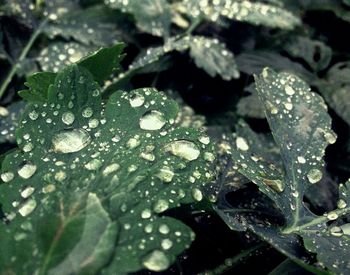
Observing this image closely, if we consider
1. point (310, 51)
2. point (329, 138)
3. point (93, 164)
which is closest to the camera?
point (93, 164)

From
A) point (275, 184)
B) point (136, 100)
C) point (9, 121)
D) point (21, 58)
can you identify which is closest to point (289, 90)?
point (275, 184)

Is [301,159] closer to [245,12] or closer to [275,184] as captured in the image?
[275,184]

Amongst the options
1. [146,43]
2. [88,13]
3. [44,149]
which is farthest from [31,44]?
[44,149]

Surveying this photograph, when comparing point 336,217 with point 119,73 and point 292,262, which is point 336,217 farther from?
point 119,73

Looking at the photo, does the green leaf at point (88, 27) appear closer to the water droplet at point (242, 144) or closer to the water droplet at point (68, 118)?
the water droplet at point (242, 144)

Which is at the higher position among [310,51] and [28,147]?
[28,147]

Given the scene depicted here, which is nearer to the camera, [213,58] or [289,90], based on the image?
[289,90]

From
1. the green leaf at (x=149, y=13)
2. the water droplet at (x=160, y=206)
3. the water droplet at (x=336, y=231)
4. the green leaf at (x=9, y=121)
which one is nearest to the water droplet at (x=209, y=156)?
the water droplet at (x=160, y=206)
